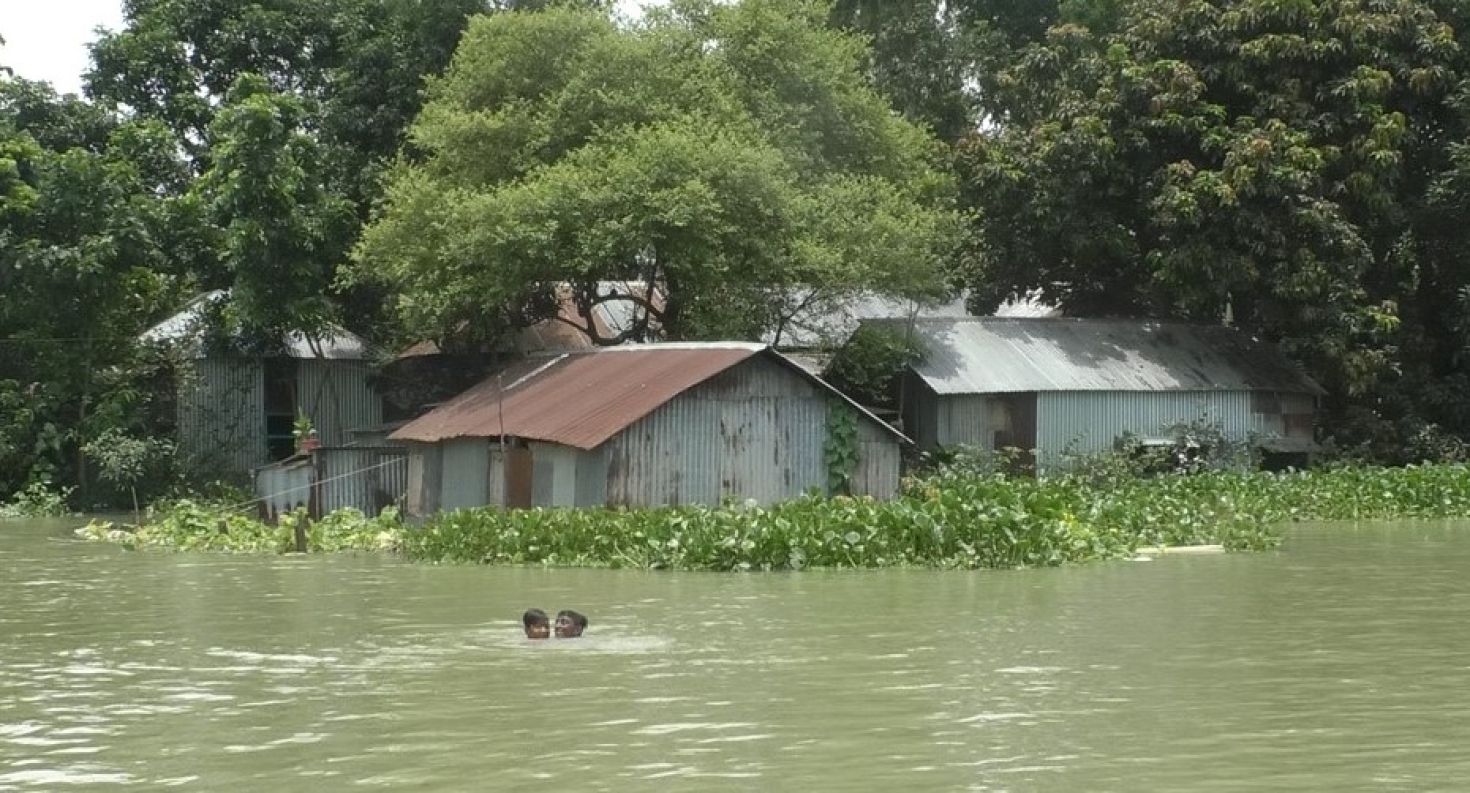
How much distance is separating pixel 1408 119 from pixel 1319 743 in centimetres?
2522

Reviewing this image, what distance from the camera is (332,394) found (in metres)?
34.4

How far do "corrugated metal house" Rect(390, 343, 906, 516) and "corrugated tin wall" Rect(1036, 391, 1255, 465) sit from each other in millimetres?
5784

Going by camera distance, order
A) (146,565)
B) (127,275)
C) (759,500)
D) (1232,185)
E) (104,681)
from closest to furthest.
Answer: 1. (104,681)
2. (146,565)
3. (759,500)
4. (1232,185)
5. (127,275)

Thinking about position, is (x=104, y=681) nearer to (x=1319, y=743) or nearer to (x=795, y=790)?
(x=795, y=790)

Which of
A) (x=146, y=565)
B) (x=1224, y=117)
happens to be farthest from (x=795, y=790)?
(x=1224, y=117)

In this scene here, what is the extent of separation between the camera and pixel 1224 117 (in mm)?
32250

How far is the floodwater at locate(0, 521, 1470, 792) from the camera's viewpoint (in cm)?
956

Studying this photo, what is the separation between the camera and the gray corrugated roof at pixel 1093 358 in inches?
1206

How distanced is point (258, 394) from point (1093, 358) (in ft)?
48.2

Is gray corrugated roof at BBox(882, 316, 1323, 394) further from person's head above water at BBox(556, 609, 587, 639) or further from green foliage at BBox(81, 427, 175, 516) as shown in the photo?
person's head above water at BBox(556, 609, 587, 639)

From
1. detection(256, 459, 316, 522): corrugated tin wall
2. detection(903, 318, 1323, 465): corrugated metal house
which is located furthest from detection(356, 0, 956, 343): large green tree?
detection(256, 459, 316, 522): corrugated tin wall

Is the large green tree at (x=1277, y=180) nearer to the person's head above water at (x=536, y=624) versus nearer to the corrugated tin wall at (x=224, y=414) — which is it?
the corrugated tin wall at (x=224, y=414)

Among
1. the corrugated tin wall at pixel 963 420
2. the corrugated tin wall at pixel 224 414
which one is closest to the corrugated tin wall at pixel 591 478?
the corrugated tin wall at pixel 963 420

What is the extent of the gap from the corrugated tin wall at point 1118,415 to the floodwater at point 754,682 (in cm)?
1083
